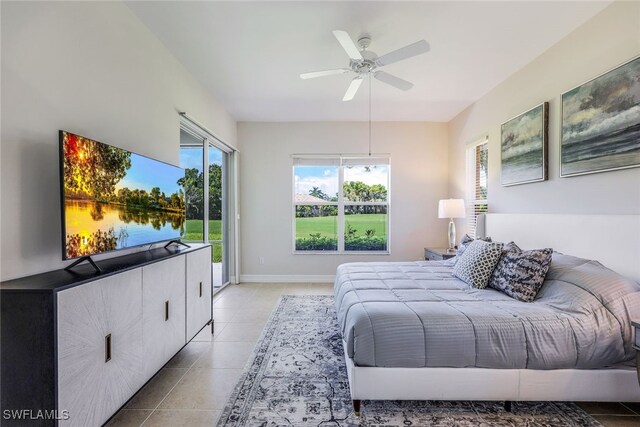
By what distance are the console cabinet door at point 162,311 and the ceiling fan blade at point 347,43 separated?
2.01m

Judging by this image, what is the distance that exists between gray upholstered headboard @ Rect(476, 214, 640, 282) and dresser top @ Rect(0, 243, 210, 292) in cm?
318

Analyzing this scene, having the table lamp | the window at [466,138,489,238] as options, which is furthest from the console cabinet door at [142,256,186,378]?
the window at [466,138,489,238]

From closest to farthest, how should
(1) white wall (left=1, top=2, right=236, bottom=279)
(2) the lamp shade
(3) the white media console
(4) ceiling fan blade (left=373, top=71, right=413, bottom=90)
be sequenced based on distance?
1. (3) the white media console
2. (1) white wall (left=1, top=2, right=236, bottom=279)
3. (4) ceiling fan blade (left=373, top=71, right=413, bottom=90)
4. (2) the lamp shade

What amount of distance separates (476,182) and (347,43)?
3045 millimetres

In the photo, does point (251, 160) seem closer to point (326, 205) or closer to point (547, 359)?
point (326, 205)

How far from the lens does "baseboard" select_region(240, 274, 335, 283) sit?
4977 millimetres

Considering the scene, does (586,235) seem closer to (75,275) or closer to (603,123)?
(603,123)

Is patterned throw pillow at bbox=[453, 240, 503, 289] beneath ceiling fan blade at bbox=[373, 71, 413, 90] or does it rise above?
beneath

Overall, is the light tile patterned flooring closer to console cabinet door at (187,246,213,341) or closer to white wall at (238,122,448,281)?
console cabinet door at (187,246,213,341)

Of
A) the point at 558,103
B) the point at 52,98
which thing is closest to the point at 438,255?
the point at 558,103

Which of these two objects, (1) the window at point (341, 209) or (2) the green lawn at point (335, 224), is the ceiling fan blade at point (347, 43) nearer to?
(1) the window at point (341, 209)

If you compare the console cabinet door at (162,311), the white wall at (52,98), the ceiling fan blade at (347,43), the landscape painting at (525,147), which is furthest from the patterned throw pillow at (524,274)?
the white wall at (52,98)

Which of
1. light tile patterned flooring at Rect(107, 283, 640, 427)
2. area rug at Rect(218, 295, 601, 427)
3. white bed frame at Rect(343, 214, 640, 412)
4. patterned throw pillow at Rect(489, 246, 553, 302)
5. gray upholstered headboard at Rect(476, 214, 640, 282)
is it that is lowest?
light tile patterned flooring at Rect(107, 283, 640, 427)

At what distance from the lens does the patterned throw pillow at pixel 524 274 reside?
208cm
